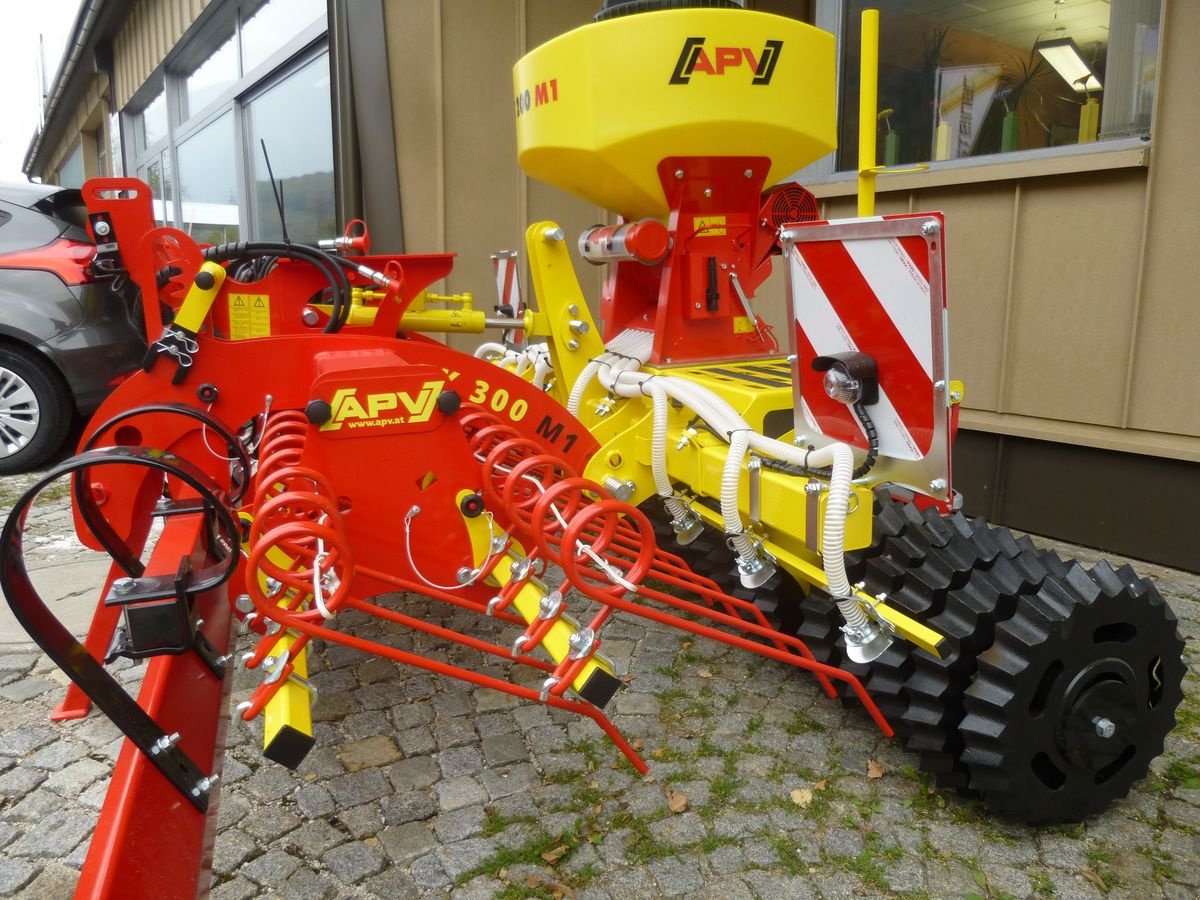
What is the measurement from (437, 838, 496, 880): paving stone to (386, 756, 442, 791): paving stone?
0.28 meters

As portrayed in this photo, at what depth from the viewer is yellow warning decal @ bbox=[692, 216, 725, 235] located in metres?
3.15

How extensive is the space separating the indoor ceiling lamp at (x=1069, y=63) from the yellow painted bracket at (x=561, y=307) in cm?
262

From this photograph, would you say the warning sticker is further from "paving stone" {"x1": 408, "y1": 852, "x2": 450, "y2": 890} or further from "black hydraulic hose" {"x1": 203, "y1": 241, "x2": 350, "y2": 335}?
"paving stone" {"x1": 408, "y1": 852, "x2": 450, "y2": 890}

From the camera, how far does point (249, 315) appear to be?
3.06 m

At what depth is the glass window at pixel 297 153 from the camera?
7312mm

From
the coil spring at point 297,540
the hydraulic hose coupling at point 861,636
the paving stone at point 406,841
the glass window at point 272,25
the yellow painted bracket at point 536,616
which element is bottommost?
the paving stone at point 406,841

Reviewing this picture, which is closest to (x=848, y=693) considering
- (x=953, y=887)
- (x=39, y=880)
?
(x=953, y=887)

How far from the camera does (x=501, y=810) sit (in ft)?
7.38

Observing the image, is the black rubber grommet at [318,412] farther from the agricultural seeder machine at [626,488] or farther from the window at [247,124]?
the window at [247,124]

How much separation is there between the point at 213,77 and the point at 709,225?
9.44 meters

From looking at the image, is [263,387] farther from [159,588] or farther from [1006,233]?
[1006,233]

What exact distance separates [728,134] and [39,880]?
9.09 feet

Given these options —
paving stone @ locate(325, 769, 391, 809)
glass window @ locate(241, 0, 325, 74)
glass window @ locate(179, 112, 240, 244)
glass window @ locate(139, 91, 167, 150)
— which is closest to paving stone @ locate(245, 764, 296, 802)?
paving stone @ locate(325, 769, 391, 809)

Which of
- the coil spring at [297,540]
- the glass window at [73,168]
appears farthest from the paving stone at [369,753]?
the glass window at [73,168]
